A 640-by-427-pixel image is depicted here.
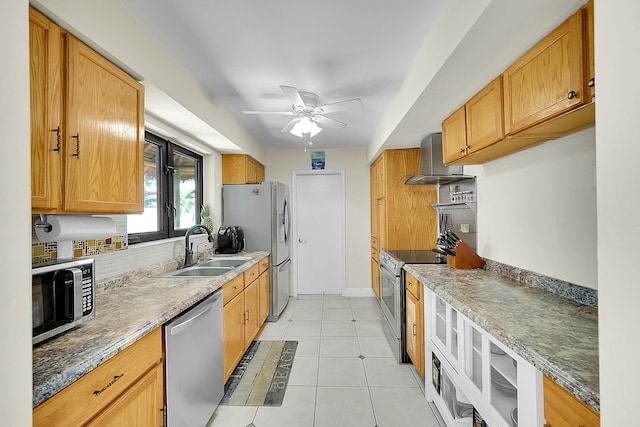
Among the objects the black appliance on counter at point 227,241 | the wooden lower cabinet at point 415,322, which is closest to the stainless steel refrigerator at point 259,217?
the black appliance on counter at point 227,241

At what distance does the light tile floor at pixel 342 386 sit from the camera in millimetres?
1941

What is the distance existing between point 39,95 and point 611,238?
1.83 meters

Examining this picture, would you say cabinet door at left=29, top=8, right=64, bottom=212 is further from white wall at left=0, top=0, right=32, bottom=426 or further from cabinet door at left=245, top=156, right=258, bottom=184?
cabinet door at left=245, top=156, right=258, bottom=184

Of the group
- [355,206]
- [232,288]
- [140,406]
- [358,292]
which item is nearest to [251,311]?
[232,288]

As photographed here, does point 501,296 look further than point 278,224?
No

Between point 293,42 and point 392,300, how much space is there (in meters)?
2.36

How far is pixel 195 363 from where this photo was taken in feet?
5.50

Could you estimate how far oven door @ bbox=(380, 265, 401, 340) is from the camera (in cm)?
265

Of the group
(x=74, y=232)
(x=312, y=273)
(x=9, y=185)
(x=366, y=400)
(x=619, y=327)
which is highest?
(x=9, y=185)

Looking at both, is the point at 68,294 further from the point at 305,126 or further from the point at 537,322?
the point at 305,126

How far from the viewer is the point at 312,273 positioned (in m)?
4.98

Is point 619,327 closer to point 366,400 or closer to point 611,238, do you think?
point 611,238

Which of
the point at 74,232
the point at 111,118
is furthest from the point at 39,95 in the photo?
the point at 74,232

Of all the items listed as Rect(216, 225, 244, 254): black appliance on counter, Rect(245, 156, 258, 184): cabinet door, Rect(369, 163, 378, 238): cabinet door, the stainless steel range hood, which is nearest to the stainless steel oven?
the stainless steel range hood
